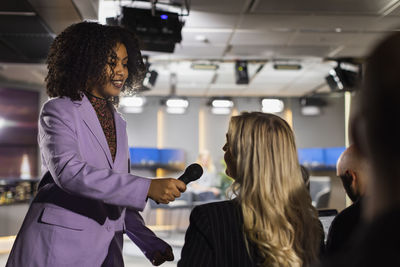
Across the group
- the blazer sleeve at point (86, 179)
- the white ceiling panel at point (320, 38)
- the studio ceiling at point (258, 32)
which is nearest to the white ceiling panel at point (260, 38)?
the studio ceiling at point (258, 32)

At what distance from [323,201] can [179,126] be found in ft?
16.5

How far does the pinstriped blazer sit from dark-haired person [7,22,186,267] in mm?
110

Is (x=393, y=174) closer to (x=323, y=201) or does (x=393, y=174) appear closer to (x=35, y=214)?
(x=35, y=214)

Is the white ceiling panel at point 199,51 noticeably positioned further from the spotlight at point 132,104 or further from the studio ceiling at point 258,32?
the spotlight at point 132,104

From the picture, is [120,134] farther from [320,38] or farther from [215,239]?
[320,38]

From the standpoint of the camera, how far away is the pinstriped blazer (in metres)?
1.13

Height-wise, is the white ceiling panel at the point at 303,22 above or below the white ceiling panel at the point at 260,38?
above

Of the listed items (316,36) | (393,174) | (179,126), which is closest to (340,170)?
(393,174)

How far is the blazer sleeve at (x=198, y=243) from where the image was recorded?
3.66 ft

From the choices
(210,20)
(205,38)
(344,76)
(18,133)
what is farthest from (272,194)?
(18,133)

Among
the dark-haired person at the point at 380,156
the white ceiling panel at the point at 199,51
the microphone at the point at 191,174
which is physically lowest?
the microphone at the point at 191,174

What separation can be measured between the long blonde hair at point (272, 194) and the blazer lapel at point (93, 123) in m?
0.42

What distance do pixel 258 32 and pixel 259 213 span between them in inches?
189

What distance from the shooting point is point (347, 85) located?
7082 mm
